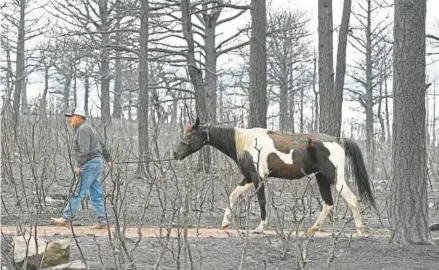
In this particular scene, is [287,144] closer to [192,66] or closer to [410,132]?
[410,132]

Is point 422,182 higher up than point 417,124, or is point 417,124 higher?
point 417,124

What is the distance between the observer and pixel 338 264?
782 centimetres

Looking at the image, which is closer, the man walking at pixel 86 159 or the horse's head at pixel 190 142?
the man walking at pixel 86 159

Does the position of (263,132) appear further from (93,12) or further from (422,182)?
(93,12)

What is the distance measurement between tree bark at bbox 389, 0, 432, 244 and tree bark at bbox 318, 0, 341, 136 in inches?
316

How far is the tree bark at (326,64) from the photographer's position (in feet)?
54.0

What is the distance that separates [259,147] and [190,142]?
125 cm

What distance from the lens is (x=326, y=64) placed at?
1661 centimetres

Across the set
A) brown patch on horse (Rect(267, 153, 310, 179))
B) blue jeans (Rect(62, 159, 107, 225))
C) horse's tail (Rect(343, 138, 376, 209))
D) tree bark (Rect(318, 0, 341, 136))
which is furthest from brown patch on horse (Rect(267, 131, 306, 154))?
tree bark (Rect(318, 0, 341, 136))

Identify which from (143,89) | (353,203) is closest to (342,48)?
(143,89)

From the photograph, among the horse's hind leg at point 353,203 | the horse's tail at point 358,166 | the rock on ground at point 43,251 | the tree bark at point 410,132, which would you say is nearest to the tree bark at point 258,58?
the horse's tail at point 358,166

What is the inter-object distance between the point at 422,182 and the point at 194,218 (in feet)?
18.3

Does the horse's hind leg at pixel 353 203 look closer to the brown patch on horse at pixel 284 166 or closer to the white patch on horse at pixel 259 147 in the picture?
the brown patch on horse at pixel 284 166

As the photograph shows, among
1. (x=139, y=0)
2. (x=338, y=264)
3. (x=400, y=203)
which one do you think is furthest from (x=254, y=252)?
(x=139, y=0)
